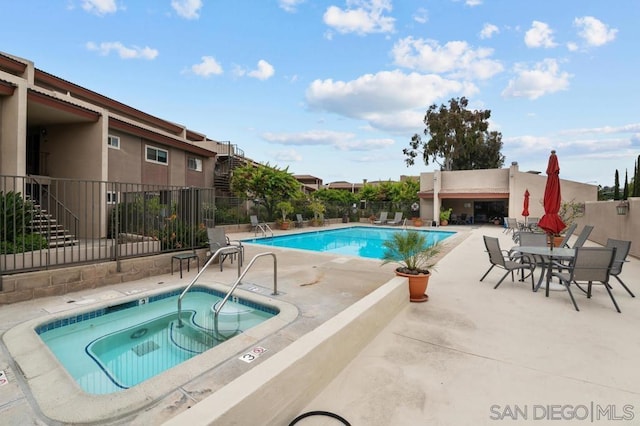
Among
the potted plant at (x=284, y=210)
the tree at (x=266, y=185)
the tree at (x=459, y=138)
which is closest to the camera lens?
the tree at (x=266, y=185)

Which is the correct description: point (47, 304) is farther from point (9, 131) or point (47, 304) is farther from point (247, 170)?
point (247, 170)

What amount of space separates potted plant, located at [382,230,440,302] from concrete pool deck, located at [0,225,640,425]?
320 mm

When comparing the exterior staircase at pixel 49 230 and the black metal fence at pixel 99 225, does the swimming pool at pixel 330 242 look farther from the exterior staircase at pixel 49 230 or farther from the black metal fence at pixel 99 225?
the exterior staircase at pixel 49 230

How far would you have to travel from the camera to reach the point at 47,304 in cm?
498

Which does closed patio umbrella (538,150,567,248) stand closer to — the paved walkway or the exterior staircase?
the paved walkway

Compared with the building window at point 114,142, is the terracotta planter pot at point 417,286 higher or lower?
lower

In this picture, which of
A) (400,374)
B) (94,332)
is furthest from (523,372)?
(94,332)

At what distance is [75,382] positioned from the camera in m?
2.87

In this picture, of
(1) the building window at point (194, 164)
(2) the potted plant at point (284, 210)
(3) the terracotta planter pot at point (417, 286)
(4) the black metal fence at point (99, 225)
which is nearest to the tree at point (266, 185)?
(2) the potted plant at point (284, 210)

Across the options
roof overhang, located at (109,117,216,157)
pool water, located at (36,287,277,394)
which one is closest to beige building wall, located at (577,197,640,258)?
pool water, located at (36,287,277,394)

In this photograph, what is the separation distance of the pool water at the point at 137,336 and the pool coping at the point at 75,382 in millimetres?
329

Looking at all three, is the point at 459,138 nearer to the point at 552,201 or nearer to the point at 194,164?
the point at 194,164

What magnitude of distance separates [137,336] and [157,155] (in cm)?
1521

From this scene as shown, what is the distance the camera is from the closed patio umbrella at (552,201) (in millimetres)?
6324
